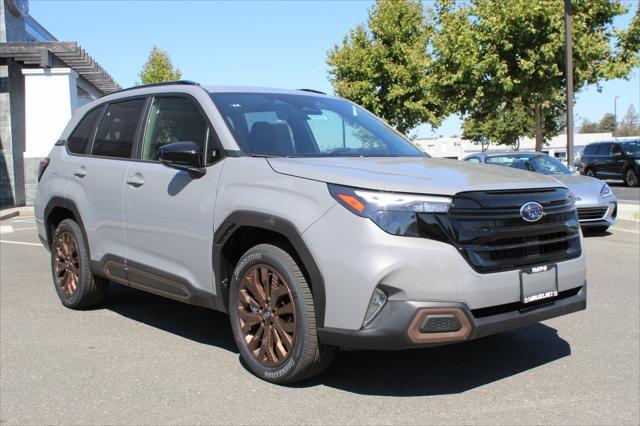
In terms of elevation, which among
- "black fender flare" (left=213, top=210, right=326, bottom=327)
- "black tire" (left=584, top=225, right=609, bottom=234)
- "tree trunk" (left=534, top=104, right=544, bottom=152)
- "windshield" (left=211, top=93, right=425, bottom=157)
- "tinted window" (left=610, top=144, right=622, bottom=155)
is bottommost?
"black tire" (left=584, top=225, right=609, bottom=234)

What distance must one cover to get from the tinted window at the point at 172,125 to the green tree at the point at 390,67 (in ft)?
78.6

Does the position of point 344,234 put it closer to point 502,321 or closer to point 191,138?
point 502,321

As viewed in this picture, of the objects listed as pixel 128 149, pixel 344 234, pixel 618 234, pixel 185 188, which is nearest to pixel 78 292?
pixel 128 149

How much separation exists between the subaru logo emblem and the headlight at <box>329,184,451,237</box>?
1.68 ft

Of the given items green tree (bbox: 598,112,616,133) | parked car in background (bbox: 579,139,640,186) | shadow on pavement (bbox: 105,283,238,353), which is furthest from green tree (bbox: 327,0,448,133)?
green tree (bbox: 598,112,616,133)

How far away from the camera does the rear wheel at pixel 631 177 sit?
2498cm

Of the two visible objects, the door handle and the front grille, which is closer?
the door handle

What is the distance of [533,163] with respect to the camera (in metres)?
12.2

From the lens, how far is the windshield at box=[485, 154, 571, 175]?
12109 millimetres

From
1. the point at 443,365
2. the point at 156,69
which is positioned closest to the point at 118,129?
the point at 443,365

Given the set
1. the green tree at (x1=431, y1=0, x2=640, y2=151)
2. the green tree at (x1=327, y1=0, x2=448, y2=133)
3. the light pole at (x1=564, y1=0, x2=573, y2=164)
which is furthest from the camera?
the green tree at (x1=327, y1=0, x2=448, y2=133)

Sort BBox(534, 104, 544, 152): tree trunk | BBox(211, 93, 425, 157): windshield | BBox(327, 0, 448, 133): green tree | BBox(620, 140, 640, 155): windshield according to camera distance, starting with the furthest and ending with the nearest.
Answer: BBox(327, 0, 448, 133): green tree, BBox(620, 140, 640, 155): windshield, BBox(534, 104, 544, 152): tree trunk, BBox(211, 93, 425, 157): windshield

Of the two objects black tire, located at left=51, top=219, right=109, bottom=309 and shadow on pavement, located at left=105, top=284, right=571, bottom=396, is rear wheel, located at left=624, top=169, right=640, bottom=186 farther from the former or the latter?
black tire, located at left=51, top=219, right=109, bottom=309

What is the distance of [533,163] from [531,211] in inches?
355
